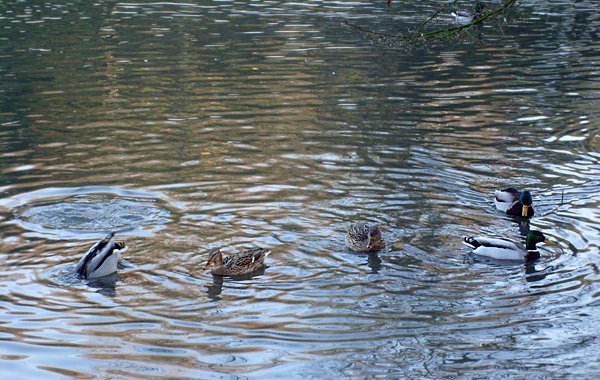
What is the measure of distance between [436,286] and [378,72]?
51.7 ft

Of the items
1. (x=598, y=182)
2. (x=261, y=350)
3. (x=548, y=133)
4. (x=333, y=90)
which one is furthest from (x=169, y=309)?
(x=333, y=90)

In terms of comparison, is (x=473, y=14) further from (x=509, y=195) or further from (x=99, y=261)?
(x=99, y=261)

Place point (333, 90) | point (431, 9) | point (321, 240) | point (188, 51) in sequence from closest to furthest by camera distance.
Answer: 1. point (321, 240)
2. point (333, 90)
3. point (188, 51)
4. point (431, 9)

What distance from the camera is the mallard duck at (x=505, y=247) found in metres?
11.1

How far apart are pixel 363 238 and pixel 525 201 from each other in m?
3.35

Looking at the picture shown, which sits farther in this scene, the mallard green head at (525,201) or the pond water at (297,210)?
the mallard green head at (525,201)

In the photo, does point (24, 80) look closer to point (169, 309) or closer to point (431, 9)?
point (169, 309)

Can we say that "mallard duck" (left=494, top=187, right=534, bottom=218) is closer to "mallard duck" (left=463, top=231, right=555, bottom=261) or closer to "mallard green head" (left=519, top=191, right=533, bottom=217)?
"mallard green head" (left=519, top=191, right=533, bottom=217)

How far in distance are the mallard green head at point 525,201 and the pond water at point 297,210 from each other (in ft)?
0.90

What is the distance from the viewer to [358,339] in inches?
349

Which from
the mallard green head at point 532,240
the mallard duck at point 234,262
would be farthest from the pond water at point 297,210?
the mallard green head at point 532,240

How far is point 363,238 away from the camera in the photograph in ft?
36.6

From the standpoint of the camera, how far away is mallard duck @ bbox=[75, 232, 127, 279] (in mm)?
10383

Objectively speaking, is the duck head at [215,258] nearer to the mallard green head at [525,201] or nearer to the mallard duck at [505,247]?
the mallard duck at [505,247]
